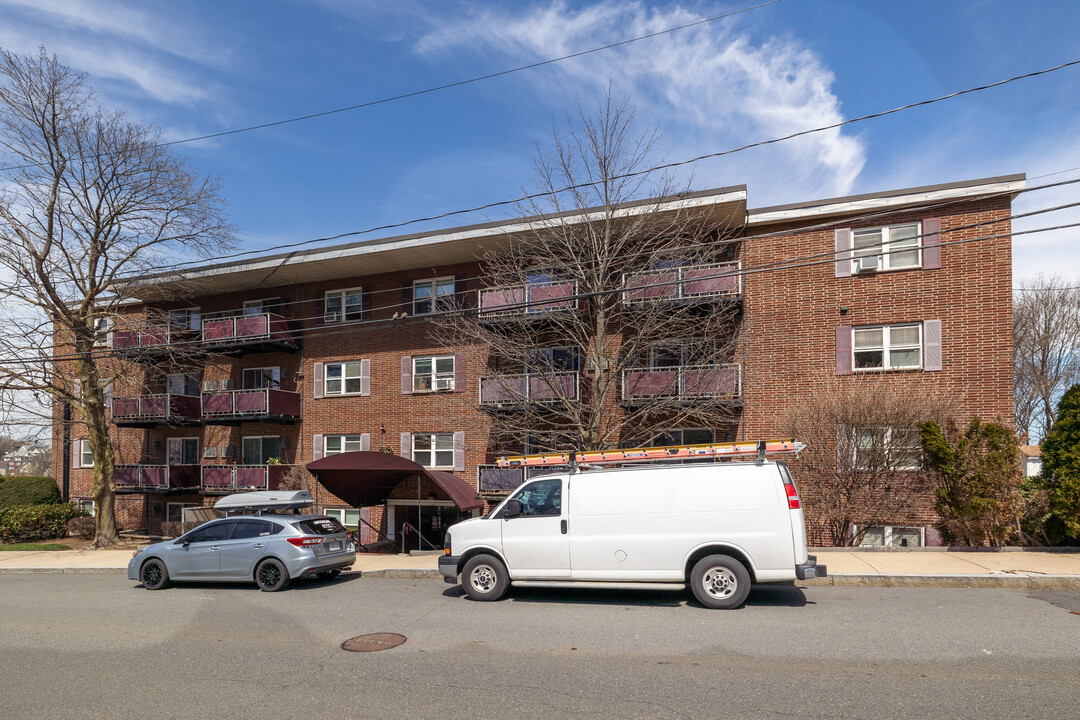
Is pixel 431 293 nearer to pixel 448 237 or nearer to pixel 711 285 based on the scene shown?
pixel 448 237

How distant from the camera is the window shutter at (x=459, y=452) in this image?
884 inches

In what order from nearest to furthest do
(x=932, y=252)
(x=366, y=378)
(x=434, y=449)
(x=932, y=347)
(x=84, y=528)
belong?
(x=932, y=347)
(x=932, y=252)
(x=434, y=449)
(x=366, y=378)
(x=84, y=528)

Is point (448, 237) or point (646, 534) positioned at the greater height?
point (448, 237)

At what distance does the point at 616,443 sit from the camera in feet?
64.4

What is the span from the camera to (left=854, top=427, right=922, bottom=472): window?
50.6 feet

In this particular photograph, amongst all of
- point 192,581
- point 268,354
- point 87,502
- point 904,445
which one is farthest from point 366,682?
point 87,502

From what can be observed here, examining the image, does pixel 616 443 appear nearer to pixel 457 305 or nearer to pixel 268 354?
pixel 457 305

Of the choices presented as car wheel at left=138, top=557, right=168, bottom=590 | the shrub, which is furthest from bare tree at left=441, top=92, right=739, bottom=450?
the shrub

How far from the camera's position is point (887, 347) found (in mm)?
17828

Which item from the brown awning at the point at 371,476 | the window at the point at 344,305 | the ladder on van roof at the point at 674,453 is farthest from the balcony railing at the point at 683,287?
the window at the point at 344,305

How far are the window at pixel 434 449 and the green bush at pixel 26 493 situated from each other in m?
15.8

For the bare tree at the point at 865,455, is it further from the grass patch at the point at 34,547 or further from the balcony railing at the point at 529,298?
the grass patch at the point at 34,547

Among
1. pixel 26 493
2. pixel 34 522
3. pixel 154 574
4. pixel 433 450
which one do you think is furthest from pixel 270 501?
pixel 26 493

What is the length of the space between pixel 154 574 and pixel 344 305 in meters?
13.3
